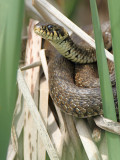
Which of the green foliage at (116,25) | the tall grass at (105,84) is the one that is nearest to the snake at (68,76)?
the tall grass at (105,84)

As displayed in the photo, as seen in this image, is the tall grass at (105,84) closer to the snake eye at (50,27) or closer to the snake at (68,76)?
the snake at (68,76)

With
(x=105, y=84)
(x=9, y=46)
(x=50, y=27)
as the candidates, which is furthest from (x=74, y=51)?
(x=9, y=46)

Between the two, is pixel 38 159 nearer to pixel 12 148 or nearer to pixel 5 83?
pixel 12 148

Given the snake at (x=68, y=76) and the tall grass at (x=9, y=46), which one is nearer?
the tall grass at (x=9, y=46)

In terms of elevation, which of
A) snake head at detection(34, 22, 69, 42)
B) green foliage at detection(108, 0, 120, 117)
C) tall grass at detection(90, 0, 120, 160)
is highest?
snake head at detection(34, 22, 69, 42)

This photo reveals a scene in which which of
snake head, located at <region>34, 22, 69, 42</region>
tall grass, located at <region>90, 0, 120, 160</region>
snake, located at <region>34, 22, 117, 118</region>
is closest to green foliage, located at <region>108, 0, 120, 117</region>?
tall grass, located at <region>90, 0, 120, 160</region>

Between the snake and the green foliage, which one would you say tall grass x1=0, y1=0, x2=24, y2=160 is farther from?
the snake

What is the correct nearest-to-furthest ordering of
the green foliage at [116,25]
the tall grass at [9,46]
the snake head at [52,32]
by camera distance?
1. the tall grass at [9,46]
2. the green foliage at [116,25]
3. the snake head at [52,32]
